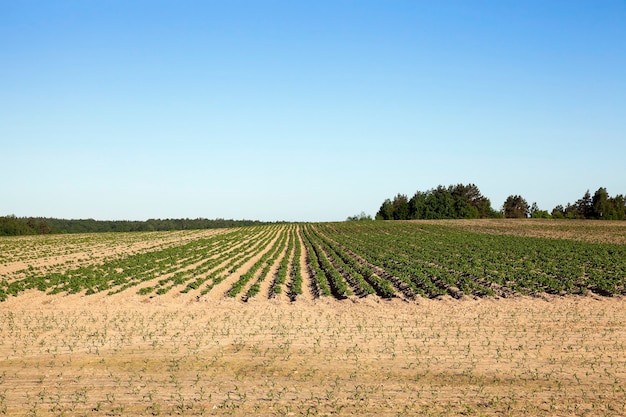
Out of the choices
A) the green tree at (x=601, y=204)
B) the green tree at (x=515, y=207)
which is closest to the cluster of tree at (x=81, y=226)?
the green tree at (x=515, y=207)

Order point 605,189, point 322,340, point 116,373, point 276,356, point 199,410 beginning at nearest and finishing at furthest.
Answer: point 199,410 → point 116,373 → point 276,356 → point 322,340 → point 605,189

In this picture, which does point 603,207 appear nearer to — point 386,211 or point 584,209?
point 584,209

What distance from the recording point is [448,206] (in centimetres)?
13788

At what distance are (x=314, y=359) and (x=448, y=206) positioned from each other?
12828cm

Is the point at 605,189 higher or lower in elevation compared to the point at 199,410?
higher

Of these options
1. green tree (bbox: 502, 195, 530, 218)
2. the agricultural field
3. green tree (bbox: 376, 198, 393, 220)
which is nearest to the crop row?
the agricultural field

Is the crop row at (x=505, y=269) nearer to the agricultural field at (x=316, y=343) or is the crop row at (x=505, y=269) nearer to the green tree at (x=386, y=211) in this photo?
the agricultural field at (x=316, y=343)

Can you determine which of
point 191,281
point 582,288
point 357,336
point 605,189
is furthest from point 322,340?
point 605,189

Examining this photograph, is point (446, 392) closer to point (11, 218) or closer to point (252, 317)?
point (252, 317)

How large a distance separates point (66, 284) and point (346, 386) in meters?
21.6

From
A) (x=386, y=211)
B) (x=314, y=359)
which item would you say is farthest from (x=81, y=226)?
(x=314, y=359)

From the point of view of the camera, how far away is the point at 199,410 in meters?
11.0

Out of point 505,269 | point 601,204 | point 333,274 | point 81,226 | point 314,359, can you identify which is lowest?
point 314,359

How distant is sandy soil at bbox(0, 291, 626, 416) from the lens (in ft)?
37.5
